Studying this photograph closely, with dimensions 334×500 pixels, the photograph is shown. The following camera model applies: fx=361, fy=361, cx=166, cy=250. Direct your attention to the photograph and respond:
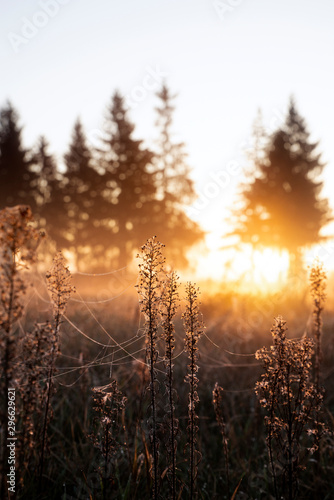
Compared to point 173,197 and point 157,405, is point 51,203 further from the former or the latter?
point 157,405

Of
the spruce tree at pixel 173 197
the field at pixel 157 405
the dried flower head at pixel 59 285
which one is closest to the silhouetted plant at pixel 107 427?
the field at pixel 157 405

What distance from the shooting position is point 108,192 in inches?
998

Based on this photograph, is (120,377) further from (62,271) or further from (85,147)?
(85,147)

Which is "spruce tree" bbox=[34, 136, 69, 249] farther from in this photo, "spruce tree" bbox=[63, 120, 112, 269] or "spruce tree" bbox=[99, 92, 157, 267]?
"spruce tree" bbox=[99, 92, 157, 267]

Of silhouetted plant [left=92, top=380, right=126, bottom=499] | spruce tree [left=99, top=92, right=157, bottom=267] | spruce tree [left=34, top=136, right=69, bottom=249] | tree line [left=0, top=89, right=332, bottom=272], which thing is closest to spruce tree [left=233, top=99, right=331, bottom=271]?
tree line [left=0, top=89, right=332, bottom=272]

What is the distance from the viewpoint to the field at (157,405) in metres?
2.41

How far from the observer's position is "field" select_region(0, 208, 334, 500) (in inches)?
94.8

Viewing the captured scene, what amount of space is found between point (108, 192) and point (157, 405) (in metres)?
22.2

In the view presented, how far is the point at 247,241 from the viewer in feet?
80.8

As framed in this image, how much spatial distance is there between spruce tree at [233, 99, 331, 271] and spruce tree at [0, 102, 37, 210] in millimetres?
15694

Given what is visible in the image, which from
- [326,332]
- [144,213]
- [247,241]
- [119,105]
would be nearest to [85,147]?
[119,105]

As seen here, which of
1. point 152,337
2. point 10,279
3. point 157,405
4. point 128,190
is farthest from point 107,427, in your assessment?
point 128,190

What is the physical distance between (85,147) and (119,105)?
4.87 meters

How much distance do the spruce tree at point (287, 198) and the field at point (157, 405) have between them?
15.5m
